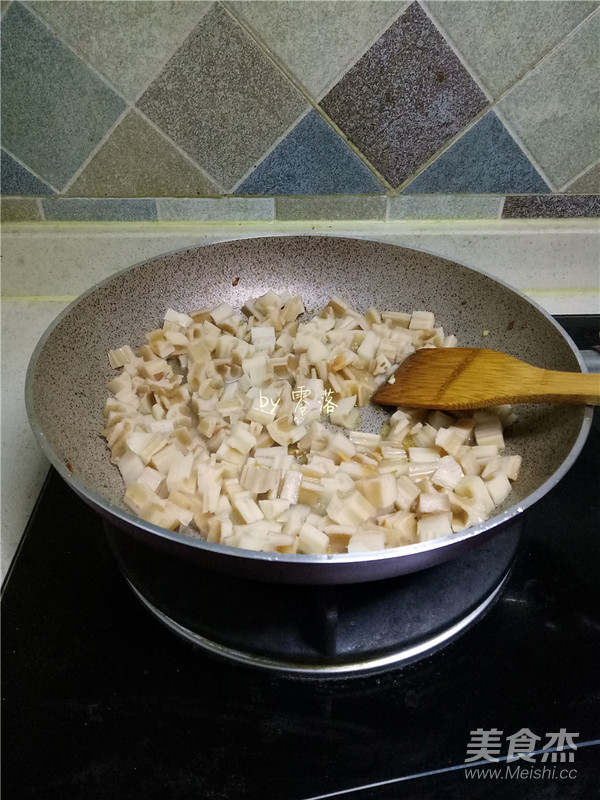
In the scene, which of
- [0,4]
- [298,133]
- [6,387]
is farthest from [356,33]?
[6,387]

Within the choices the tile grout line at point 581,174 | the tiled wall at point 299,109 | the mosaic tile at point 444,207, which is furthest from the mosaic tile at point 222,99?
the tile grout line at point 581,174

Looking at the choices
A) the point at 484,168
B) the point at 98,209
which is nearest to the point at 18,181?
the point at 98,209

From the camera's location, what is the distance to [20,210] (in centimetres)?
110

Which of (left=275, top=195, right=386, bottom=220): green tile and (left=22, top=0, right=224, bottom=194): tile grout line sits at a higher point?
(left=22, top=0, right=224, bottom=194): tile grout line

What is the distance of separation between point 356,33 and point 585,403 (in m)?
0.63

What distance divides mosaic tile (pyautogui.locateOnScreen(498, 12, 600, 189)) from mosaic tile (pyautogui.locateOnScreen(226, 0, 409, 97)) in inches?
9.3

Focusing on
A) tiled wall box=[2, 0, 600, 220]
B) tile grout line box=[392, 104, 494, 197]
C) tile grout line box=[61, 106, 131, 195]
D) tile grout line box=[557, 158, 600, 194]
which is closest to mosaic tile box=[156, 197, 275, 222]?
tiled wall box=[2, 0, 600, 220]

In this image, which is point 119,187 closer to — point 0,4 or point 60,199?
point 60,199

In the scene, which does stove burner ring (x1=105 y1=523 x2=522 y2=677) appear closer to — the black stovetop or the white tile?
the black stovetop

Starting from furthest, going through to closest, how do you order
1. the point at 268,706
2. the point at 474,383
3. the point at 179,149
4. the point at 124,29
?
the point at 179,149
the point at 124,29
the point at 474,383
the point at 268,706

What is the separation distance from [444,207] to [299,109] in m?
0.30

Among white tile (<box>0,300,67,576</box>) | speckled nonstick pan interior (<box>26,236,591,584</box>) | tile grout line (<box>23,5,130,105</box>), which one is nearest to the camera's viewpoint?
speckled nonstick pan interior (<box>26,236,591,584</box>)

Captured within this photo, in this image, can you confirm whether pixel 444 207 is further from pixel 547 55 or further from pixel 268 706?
pixel 268 706

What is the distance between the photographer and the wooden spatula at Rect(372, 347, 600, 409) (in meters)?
0.73
